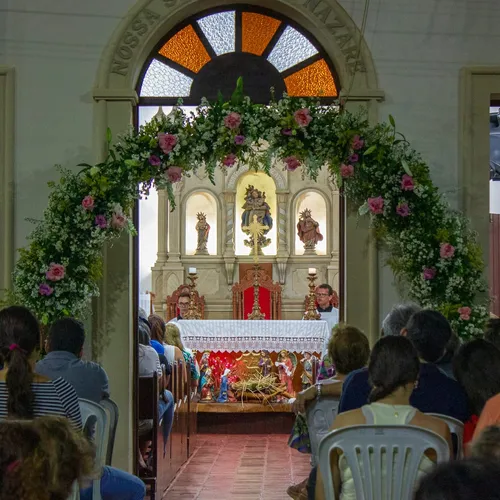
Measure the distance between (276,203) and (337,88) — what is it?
354 inches

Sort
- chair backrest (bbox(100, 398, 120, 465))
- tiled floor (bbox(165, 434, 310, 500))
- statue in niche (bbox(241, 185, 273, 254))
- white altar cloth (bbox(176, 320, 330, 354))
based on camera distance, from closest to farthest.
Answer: chair backrest (bbox(100, 398, 120, 465)), tiled floor (bbox(165, 434, 310, 500)), white altar cloth (bbox(176, 320, 330, 354)), statue in niche (bbox(241, 185, 273, 254))

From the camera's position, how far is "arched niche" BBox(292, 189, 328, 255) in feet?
52.4

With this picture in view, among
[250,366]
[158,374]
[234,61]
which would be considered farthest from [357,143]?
[250,366]

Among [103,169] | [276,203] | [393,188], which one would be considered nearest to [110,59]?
[103,169]

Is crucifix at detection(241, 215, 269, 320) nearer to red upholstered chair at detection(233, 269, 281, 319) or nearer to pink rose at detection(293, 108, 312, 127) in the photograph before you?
red upholstered chair at detection(233, 269, 281, 319)

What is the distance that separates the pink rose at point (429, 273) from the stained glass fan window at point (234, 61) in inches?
66.0

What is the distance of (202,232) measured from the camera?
52.5 feet

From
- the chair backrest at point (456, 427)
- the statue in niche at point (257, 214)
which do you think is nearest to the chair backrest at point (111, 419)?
the chair backrest at point (456, 427)

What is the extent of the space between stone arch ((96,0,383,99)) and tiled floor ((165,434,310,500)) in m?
A: 2.98

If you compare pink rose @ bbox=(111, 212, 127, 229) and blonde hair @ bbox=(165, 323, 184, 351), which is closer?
pink rose @ bbox=(111, 212, 127, 229)

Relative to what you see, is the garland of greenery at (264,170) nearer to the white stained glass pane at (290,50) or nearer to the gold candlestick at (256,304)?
the white stained glass pane at (290,50)

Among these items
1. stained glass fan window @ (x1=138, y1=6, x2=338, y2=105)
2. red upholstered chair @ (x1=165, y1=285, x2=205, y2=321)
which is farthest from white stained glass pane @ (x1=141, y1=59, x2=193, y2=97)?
red upholstered chair @ (x1=165, y1=285, x2=205, y2=321)

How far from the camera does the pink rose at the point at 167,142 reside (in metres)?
6.12

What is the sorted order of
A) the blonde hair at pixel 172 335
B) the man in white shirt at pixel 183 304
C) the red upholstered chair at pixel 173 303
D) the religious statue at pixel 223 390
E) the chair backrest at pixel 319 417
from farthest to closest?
1. the red upholstered chair at pixel 173 303
2. the man in white shirt at pixel 183 304
3. the religious statue at pixel 223 390
4. the blonde hair at pixel 172 335
5. the chair backrest at pixel 319 417
